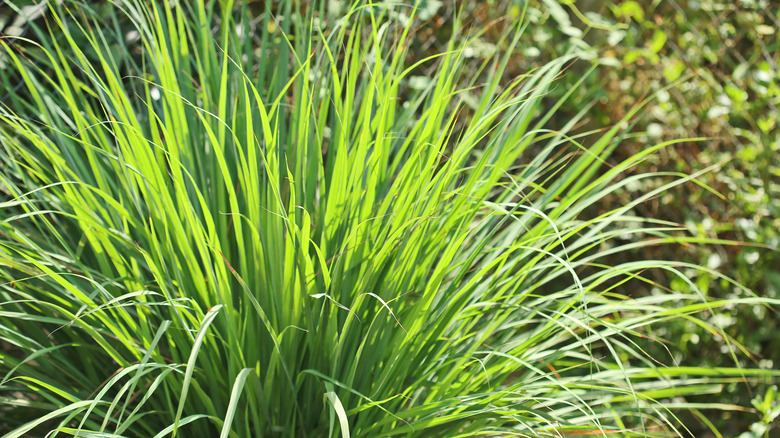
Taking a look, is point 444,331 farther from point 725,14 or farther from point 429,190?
point 725,14

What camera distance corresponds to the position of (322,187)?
3.46 feet

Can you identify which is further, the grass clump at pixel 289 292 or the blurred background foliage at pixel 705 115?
the blurred background foliage at pixel 705 115

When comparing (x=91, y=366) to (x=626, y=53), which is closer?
(x=91, y=366)

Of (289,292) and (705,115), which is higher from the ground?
(289,292)

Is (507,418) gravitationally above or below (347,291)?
below

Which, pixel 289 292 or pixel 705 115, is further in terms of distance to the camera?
pixel 705 115

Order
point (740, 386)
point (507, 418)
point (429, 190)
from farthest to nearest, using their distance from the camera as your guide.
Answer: point (740, 386) < point (429, 190) < point (507, 418)

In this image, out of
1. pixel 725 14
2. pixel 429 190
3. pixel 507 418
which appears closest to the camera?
pixel 507 418

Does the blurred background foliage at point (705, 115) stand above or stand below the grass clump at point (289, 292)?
below

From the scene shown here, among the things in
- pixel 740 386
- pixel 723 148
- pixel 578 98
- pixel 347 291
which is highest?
pixel 347 291

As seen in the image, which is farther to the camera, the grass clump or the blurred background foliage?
the blurred background foliage

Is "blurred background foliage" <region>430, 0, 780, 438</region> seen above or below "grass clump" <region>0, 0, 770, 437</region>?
below

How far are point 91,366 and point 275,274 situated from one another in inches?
14.6

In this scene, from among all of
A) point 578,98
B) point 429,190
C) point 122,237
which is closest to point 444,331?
point 429,190
